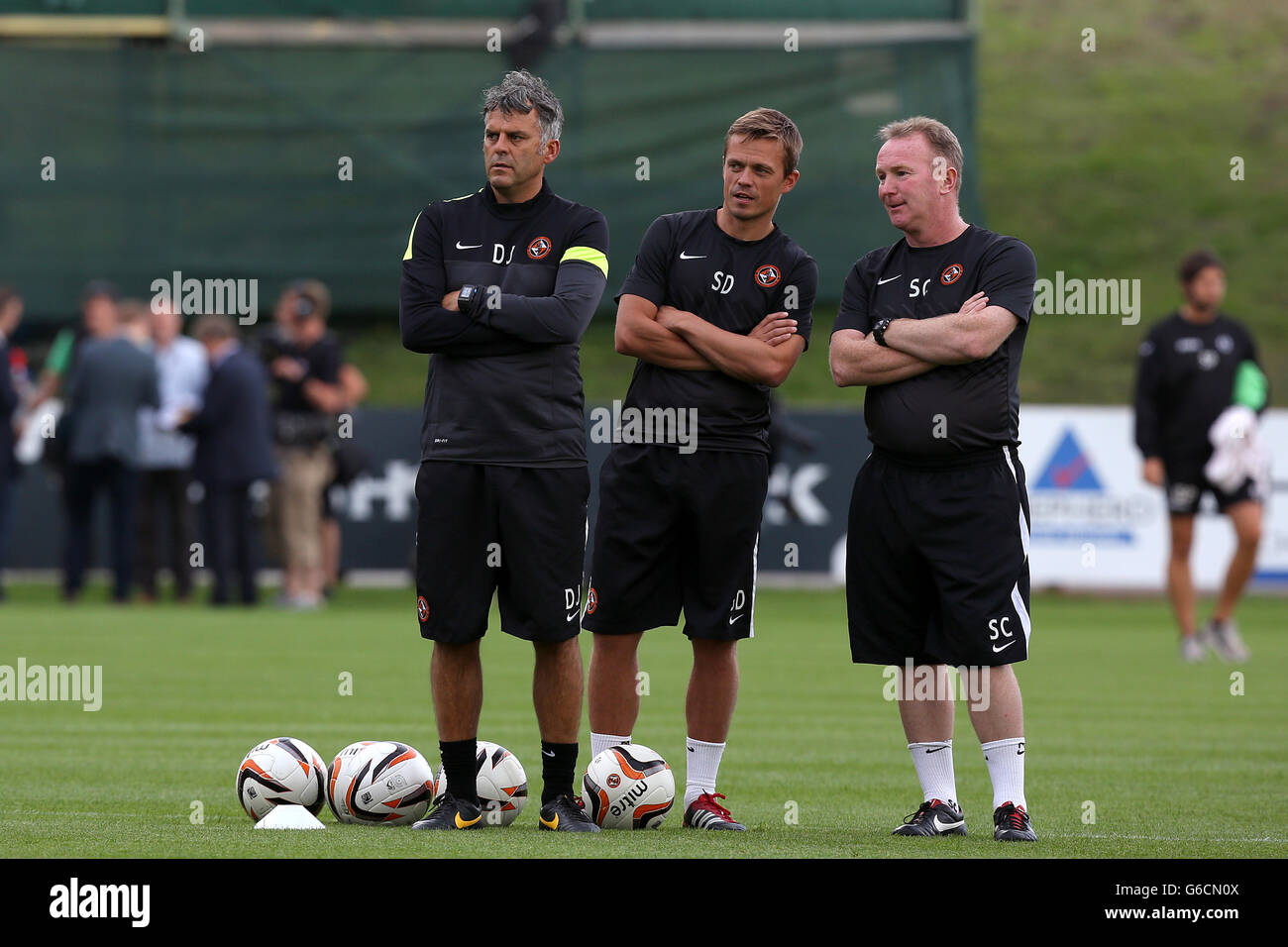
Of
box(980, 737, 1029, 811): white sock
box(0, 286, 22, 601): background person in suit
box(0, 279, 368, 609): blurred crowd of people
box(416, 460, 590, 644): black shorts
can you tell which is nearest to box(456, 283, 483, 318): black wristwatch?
box(416, 460, 590, 644): black shorts

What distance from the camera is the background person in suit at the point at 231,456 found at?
17.7 meters

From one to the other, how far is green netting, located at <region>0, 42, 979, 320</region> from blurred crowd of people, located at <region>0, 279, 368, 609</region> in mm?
5186

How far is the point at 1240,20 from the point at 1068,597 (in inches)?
809

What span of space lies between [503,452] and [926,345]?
1454 millimetres


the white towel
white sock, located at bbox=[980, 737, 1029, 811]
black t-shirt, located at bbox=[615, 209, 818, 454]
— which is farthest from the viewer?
the white towel

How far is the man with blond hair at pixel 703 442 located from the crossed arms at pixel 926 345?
0.95 feet

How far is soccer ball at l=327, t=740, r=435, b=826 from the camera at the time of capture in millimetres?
6746

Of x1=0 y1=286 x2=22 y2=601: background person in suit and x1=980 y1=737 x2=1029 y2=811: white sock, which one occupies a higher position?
x1=0 y1=286 x2=22 y2=601: background person in suit

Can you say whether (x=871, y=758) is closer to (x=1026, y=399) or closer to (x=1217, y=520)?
(x=1217, y=520)

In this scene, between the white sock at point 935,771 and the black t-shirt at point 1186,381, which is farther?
the black t-shirt at point 1186,381

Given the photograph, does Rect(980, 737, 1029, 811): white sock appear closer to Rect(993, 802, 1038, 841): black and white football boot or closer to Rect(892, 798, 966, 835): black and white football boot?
Rect(993, 802, 1038, 841): black and white football boot

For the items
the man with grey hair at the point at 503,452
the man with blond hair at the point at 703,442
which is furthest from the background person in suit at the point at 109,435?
the man with grey hair at the point at 503,452

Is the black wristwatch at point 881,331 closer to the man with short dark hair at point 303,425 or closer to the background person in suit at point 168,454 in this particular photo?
the man with short dark hair at point 303,425

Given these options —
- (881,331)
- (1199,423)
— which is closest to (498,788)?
(881,331)
